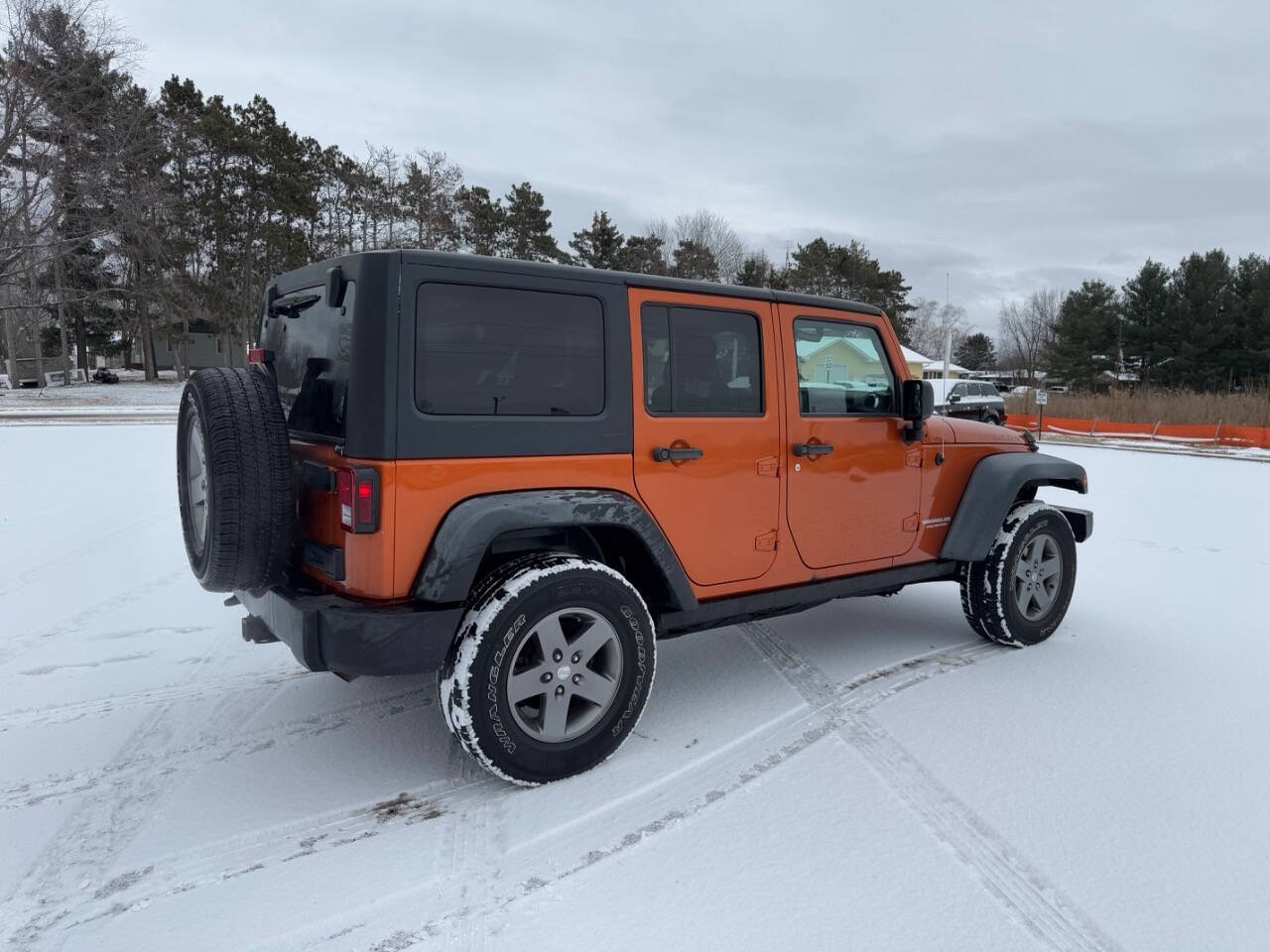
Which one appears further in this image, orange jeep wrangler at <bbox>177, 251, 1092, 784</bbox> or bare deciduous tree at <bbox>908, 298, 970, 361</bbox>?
bare deciduous tree at <bbox>908, 298, 970, 361</bbox>

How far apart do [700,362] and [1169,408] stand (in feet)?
82.2

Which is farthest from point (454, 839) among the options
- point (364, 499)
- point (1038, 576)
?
point (1038, 576)

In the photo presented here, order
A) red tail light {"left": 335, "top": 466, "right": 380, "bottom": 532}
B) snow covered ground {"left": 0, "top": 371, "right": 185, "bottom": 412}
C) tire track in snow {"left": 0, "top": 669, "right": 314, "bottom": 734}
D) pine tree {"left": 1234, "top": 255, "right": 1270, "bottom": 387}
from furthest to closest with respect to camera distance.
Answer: pine tree {"left": 1234, "top": 255, "right": 1270, "bottom": 387} → snow covered ground {"left": 0, "top": 371, "right": 185, "bottom": 412} → tire track in snow {"left": 0, "top": 669, "right": 314, "bottom": 734} → red tail light {"left": 335, "top": 466, "right": 380, "bottom": 532}

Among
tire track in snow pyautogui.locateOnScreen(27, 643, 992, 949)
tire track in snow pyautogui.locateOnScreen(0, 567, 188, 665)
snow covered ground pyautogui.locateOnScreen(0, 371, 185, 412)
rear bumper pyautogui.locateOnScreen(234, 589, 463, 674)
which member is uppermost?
snow covered ground pyautogui.locateOnScreen(0, 371, 185, 412)

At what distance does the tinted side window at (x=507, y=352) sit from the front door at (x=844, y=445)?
3.51 feet

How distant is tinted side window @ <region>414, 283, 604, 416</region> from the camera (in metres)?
2.87

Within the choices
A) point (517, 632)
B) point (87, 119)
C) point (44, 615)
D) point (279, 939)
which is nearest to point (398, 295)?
point (517, 632)

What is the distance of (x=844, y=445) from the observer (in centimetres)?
396

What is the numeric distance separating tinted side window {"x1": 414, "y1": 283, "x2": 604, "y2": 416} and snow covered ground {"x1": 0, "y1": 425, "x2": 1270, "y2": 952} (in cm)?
142

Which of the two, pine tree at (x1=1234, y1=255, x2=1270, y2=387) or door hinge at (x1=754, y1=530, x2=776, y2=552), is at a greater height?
pine tree at (x1=1234, y1=255, x2=1270, y2=387)

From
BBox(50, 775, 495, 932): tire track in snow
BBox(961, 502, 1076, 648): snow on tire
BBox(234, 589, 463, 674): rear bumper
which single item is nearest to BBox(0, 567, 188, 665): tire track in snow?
BBox(50, 775, 495, 932): tire track in snow

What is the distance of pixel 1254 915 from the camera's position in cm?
229

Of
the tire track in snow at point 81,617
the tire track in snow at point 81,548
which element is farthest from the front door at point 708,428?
the tire track in snow at point 81,548

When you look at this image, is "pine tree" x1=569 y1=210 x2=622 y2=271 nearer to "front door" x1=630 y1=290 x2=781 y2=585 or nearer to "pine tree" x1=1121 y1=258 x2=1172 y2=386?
"pine tree" x1=1121 y1=258 x2=1172 y2=386
